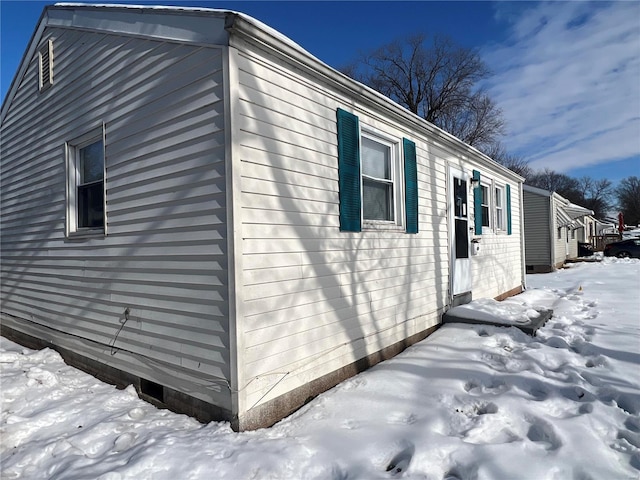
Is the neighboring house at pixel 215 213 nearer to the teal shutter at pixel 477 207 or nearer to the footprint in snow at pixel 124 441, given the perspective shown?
the footprint in snow at pixel 124 441

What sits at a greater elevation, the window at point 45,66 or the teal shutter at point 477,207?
the window at point 45,66

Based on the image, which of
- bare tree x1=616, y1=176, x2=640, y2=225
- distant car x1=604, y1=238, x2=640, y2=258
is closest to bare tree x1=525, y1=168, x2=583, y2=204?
bare tree x1=616, y1=176, x2=640, y2=225

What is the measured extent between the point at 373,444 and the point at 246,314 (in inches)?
53.0

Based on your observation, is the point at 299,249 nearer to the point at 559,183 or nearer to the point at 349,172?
the point at 349,172

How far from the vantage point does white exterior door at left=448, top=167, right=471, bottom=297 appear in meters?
6.82

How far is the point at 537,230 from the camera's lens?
58.2ft

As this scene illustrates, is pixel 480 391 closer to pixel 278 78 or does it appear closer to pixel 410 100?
pixel 278 78

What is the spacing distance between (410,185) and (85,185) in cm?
424

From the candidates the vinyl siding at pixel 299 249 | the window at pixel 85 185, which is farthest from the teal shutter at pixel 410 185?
the window at pixel 85 185

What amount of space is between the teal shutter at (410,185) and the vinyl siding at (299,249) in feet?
1.16

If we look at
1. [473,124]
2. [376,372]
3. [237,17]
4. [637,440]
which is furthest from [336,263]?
[473,124]

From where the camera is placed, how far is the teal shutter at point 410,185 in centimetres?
538

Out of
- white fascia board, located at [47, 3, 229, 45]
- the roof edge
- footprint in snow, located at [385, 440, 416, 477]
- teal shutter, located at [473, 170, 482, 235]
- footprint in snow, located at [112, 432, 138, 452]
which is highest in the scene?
white fascia board, located at [47, 3, 229, 45]

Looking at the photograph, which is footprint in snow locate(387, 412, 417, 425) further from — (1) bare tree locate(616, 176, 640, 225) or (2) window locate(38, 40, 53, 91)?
(1) bare tree locate(616, 176, 640, 225)
